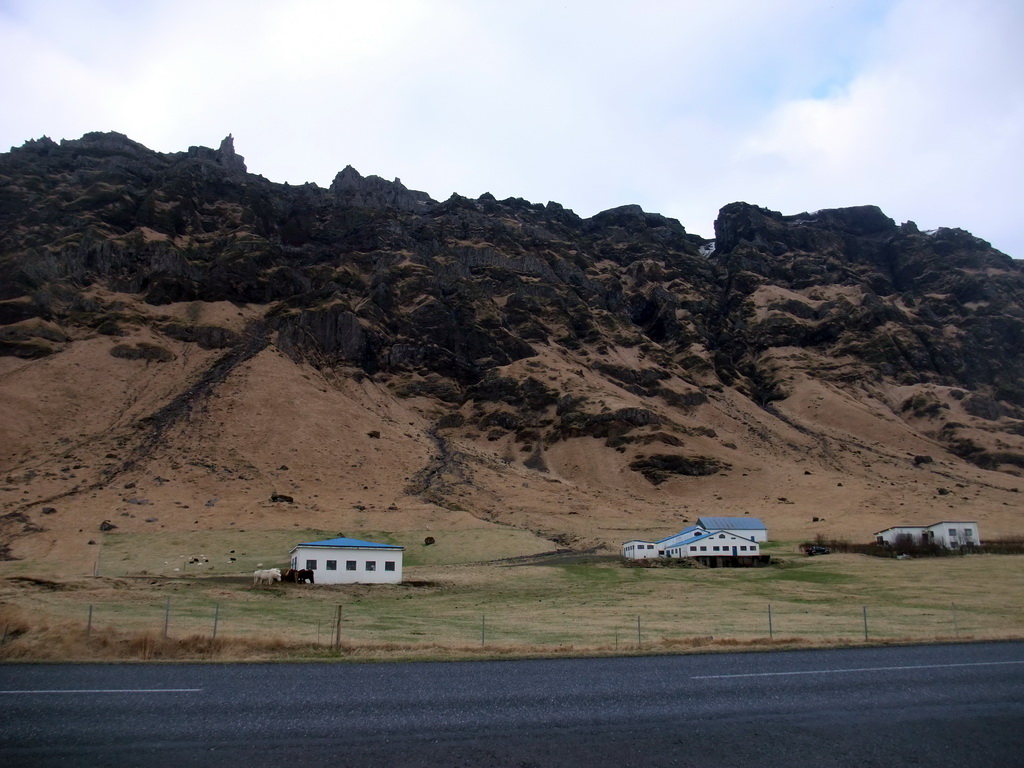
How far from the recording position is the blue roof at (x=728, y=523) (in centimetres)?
7830

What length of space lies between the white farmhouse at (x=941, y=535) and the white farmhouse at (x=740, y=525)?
11.7m

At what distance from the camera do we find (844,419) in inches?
5920

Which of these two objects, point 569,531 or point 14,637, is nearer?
point 14,637

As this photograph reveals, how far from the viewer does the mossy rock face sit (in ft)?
391

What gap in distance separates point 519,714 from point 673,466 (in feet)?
365

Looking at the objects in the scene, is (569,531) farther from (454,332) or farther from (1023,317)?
(1023,317)

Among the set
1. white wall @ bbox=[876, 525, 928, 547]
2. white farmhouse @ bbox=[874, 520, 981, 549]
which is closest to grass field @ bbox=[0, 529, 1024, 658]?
white farmhouse @ bbox=[874, 520, 981, 549]

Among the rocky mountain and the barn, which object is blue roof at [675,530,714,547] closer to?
the rocky mountain

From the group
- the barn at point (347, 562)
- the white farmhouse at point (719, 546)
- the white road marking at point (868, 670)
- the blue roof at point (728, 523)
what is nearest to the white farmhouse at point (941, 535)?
the blue roof at point (728, 523)

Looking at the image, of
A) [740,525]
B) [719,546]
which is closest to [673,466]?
[740,525]

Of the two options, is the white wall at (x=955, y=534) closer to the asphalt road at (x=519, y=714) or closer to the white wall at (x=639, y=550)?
the white wall at (x=639, y=550)

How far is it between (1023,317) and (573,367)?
126 metres

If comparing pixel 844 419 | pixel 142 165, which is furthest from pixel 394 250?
pixel 844 419

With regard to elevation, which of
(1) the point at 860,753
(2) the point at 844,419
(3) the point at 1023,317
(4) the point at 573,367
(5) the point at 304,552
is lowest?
(1) the point at 860,753
